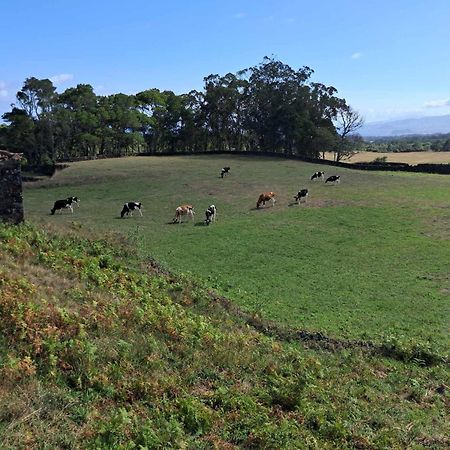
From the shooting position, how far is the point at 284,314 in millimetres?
14969

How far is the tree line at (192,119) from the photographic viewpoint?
69.5 metres

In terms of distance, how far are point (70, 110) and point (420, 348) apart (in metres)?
68.5

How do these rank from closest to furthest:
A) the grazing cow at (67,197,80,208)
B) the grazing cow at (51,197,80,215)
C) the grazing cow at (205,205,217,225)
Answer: the grazing cow at (205,205,217,225)
the grazing cow at (51,197,80,215)
the grazing cow at (67,197,80,208)

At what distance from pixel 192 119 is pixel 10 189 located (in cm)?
6772

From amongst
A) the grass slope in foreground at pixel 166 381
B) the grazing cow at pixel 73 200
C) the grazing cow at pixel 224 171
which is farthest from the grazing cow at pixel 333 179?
the grass slope in foreground at pixel 166 381

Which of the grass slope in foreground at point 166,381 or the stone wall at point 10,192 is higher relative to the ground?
the stone wall at point 10,192

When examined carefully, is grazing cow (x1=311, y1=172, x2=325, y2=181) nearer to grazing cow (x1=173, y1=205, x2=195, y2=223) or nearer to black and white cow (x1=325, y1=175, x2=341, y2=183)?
black and white cow (x1=325, y1=175, x2=341, y2=183)

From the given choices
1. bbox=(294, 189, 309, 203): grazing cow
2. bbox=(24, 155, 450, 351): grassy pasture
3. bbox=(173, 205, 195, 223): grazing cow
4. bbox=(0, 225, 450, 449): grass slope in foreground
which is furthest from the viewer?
bbox=(294, 189, 309, 203): grazing cow

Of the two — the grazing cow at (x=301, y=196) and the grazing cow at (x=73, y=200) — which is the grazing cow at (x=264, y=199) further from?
the grazing cow at (x=73, y=200)

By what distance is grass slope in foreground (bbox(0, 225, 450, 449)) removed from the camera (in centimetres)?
655

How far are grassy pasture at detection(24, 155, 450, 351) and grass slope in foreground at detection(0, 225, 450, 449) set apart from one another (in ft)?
10.8

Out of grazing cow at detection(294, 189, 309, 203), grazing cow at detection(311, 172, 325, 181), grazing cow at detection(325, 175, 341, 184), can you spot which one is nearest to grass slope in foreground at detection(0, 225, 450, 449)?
grazing cow at detection(294, 189, 309, 203)

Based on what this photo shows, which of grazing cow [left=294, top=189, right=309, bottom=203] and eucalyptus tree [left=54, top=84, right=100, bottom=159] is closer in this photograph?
grazing cow [left=294, top=189, right=309, bottom=203]

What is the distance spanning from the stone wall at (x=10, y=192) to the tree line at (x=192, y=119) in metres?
57.4
